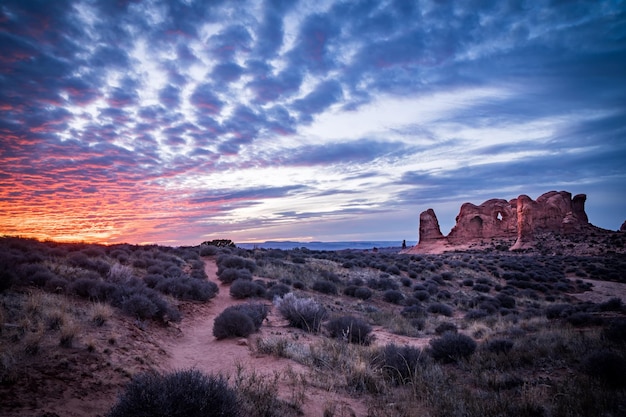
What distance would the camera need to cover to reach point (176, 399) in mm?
3178

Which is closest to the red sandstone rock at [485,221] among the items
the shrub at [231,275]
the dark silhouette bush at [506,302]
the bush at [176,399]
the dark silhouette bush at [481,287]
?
the dark silhouette bush at [481,287]

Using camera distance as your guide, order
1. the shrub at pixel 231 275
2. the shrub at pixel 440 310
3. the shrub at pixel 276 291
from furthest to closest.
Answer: the shrub at pixel 231 275, the shrub at pixel 440 310, the shrub at pixel 276 291

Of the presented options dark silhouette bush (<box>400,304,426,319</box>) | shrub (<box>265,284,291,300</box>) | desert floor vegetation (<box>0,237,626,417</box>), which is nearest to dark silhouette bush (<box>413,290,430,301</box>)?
dark silhouette bush (<box>400,304,426,319</box>)

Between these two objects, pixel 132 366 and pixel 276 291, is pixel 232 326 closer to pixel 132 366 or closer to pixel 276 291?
pixel 132 366

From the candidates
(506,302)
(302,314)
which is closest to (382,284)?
(506,302)

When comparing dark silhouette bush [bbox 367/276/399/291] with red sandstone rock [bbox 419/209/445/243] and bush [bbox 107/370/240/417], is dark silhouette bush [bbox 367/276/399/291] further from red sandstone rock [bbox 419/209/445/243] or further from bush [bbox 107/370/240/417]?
red sandstone rock [bbox 419/209/445/243]

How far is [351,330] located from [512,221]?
A: 7015cm

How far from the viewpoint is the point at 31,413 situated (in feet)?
11.6

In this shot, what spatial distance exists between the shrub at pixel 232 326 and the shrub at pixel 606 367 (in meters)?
7.42

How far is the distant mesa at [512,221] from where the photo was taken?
2229 inches

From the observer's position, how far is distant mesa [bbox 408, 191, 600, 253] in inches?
2229

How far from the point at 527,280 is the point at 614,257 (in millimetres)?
21235

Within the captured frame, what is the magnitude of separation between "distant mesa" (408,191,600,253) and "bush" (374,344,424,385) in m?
56.9

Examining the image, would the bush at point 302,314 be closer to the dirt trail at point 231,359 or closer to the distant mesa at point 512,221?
the dirt trail at point 231,359
